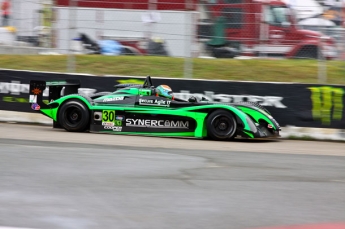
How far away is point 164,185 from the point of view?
704 centimetres

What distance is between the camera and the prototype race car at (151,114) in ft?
39.3

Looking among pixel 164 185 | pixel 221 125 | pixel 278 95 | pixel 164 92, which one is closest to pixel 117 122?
pixel 164 92

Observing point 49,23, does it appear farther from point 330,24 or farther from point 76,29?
point 330,24

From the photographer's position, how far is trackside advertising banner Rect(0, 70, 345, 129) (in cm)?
1292

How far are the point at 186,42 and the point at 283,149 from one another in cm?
445

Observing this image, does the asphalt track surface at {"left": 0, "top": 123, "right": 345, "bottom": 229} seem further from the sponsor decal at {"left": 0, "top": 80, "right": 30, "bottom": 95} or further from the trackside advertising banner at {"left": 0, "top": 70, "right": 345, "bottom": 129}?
the sponsor decal at {"left": 0, "top": 80, "right": 30, "bottom": 95}

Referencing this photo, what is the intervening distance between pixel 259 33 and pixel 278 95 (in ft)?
7.36

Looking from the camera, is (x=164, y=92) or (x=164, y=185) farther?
(x=164, y=92)

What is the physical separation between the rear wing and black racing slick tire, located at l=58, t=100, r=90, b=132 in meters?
0.47

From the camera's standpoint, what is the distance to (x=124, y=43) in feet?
50.6

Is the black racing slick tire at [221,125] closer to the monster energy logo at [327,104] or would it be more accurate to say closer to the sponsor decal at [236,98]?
the sponsor decal at [236,98]

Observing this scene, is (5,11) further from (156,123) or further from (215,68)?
(156,123)

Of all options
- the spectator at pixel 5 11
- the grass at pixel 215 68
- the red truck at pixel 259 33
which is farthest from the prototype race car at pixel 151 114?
the spectator at pixel 5 11

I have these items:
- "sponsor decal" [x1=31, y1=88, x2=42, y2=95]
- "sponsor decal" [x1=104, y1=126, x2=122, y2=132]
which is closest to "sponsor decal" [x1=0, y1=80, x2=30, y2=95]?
"sponsor decal" [x1=31, y1=88, x2=42, y2=95]
